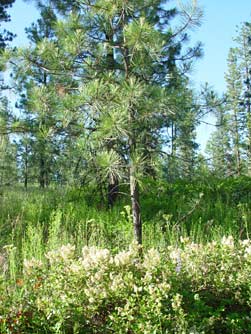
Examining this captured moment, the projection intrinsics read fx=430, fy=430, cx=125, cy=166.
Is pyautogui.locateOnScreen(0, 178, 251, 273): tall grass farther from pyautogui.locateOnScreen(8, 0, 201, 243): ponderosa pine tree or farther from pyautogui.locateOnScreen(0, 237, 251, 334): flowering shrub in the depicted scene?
pyautogui.locateOnScreen(0, 237, 251, 334): flowering shrub

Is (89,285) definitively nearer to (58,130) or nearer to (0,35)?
(58,130)

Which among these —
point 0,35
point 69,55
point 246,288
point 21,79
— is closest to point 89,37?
point 69,55

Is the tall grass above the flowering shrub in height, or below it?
above

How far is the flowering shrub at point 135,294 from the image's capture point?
255cm

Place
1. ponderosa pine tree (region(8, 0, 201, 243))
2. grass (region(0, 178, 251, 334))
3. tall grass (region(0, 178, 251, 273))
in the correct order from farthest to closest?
tall grass (region(0, 178, 251, 273)) < ponderosa pine tree (region(8, 0, 201, 243)) < grass (region(0, 178, 251, 334))

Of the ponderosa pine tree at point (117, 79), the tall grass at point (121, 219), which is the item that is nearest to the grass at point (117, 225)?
the tall grass at point (121, 219)

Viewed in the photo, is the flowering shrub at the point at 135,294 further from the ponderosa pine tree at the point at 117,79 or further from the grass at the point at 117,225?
the ponderosa pine tree at the point at 117,79

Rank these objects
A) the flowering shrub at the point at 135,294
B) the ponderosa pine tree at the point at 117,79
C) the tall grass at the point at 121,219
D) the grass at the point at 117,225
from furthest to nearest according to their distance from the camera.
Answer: the tall grass at the point at 121,219
the ponderosa pine tree at the point at 117,79
the grass at the point at 117,225
the flowering shrub at the point at 135,294

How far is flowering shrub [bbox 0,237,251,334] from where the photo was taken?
8.38ft

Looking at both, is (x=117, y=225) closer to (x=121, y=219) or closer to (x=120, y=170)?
(x=121, y=219)

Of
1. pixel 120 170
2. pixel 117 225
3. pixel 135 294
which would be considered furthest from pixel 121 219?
pixel 135 294

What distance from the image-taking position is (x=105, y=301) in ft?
8.84

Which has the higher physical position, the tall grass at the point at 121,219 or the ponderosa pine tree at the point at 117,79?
the ponderosa pine tree at the point at 117,79

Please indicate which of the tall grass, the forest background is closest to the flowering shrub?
the forest background
